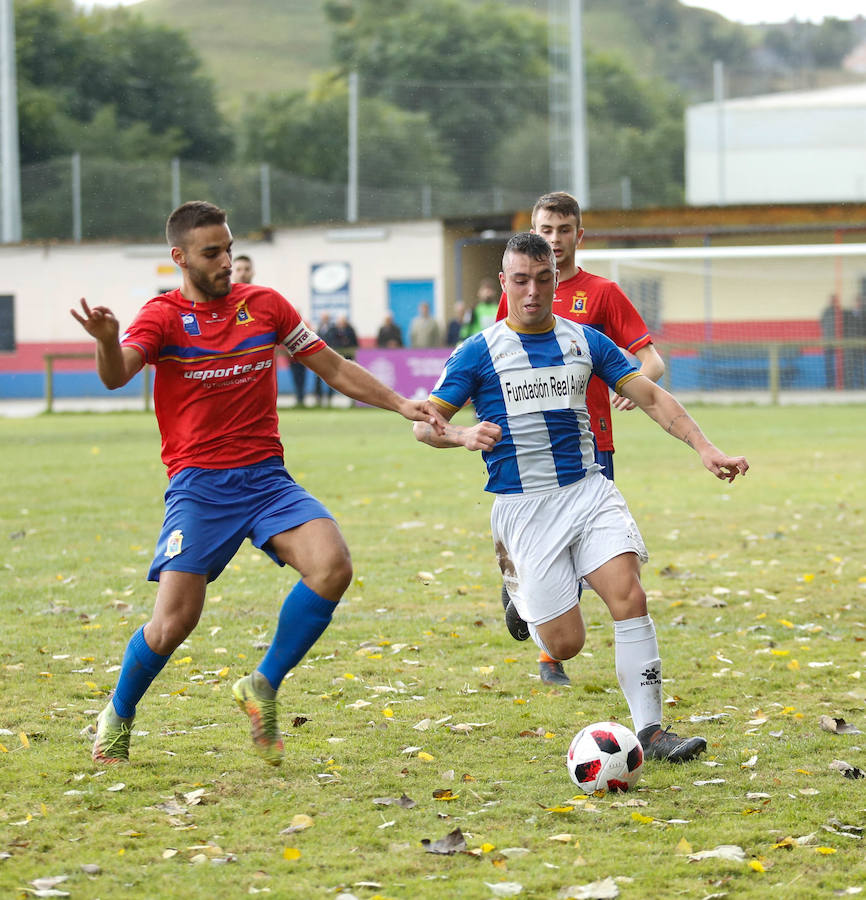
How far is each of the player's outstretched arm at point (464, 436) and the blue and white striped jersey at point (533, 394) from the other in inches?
6.0

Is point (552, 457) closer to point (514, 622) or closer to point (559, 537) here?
point (559, 537)

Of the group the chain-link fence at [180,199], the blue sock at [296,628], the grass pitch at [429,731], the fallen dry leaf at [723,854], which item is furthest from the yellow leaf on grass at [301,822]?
the chain-link fence at [180,199]

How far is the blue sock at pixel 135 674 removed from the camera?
5.25 m

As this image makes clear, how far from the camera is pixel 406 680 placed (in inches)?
257

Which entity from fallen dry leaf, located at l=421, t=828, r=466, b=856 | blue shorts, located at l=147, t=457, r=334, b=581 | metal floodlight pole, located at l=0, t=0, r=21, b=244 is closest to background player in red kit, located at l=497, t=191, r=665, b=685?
blue shorts, located at l=147, t=457, r=334, b=581

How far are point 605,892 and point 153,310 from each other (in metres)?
2.70

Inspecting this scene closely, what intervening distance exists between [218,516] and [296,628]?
0.51 meters

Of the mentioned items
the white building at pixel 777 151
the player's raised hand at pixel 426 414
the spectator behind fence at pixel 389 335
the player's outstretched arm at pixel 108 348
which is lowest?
the player's raised hand at pixel 426 414

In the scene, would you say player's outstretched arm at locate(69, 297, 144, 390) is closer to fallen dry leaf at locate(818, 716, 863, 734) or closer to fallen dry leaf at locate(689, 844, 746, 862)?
fallen dry leaf at locate(689, 844, 746, 862)

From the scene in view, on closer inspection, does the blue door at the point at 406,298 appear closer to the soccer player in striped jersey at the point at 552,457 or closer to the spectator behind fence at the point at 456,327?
the spectator behind fence at the point at 456,327

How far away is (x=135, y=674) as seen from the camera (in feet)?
17.3

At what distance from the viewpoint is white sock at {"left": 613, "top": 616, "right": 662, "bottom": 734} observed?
206 inches

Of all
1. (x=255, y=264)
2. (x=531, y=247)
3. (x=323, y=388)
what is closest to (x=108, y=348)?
(x=531, y=247)

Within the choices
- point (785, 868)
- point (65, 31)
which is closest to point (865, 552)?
point (785, 868)
